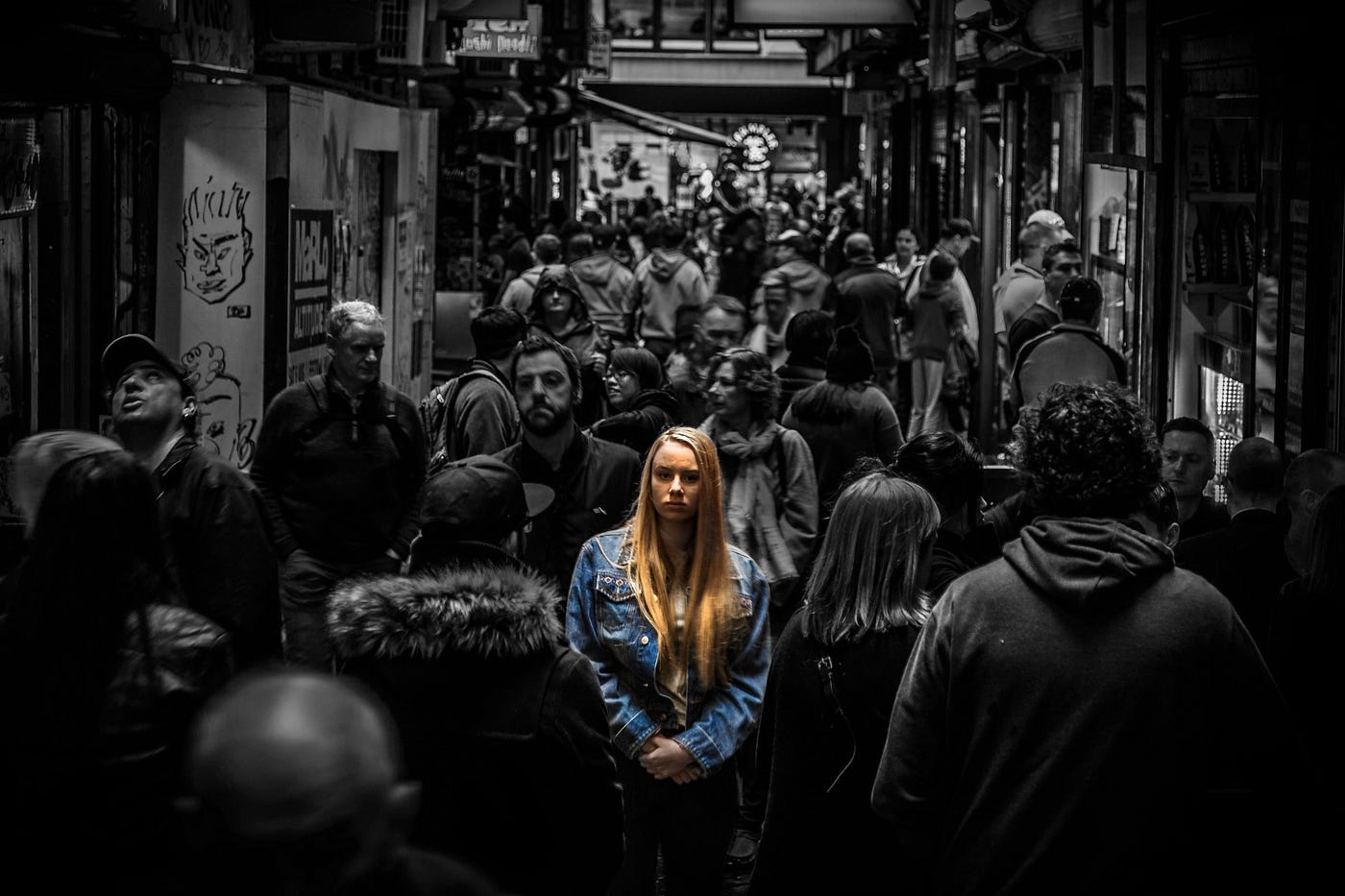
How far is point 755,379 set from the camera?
22.0 feet

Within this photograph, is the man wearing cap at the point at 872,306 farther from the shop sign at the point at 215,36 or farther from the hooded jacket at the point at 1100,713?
the hooded jacket at the point at 1100,713

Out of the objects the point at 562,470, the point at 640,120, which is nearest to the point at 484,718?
the point at 562,470

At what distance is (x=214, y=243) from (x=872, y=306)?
638 cm

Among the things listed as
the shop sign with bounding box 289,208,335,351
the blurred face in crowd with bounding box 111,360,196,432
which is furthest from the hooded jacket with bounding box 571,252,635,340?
the blurred face in crowd with bounding box 111,360,196,432

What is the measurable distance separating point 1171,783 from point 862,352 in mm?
4720

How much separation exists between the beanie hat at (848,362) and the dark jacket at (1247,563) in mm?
2538

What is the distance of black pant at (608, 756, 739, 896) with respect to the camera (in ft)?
16.5

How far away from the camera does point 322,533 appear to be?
6766mm

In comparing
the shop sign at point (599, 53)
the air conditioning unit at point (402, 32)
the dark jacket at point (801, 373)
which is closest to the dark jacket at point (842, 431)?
the dark jacket at point (801, 373)

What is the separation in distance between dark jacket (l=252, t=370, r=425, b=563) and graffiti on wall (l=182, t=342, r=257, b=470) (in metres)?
3.42

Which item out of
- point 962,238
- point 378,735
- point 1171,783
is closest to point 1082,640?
point 1171,783

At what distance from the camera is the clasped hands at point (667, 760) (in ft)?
16.2

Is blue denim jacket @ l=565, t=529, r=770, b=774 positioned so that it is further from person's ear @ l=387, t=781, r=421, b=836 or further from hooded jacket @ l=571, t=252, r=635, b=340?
hooded jacket @ l=571, t=252, r=635, b=340

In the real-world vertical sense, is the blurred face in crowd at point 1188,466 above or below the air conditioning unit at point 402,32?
below
